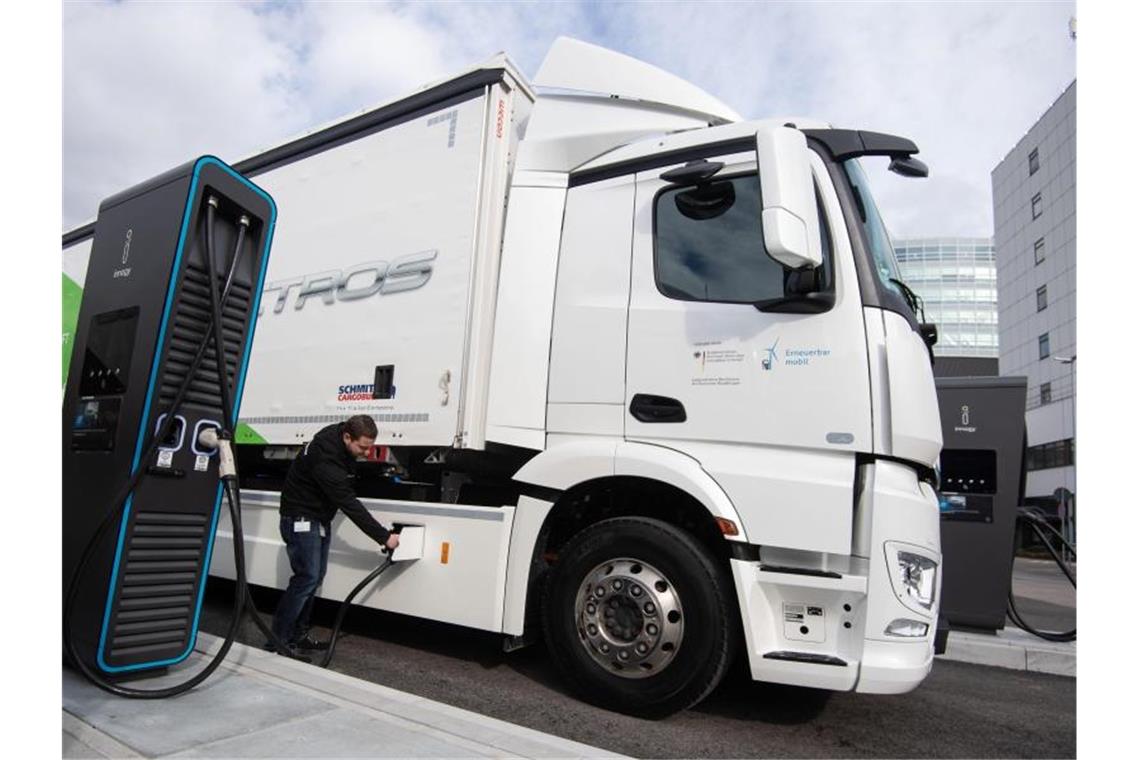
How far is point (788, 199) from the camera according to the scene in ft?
12.1

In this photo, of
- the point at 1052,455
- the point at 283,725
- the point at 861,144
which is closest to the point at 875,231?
the point at 861,144

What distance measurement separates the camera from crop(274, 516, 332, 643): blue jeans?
16.3ft

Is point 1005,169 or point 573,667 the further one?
point 1005,169

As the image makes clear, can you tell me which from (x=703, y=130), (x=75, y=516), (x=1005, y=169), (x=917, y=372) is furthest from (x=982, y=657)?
(x=1005, y=169)

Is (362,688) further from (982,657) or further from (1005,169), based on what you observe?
(1005,169)

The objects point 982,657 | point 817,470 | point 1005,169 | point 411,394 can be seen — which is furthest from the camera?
point 1005,169

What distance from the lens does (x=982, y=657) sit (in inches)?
240

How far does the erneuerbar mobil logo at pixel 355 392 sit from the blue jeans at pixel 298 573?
838mm

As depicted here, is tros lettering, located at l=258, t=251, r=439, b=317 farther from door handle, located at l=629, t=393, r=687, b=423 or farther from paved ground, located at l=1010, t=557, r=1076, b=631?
paved ground, located at l=1010, t=557, r=1076, b=631

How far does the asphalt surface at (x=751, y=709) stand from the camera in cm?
383

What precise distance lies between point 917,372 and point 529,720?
8.40ft

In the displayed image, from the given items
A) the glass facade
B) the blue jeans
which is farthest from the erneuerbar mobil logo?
the glass facade

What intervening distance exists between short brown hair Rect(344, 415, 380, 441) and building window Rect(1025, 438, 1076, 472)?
1605 inches

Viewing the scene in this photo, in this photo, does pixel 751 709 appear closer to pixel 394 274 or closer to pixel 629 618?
pixel 629 618
